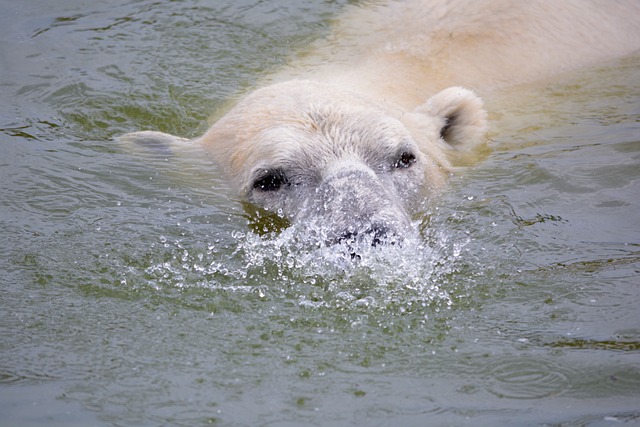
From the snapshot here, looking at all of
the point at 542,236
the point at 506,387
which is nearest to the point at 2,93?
the point at 542,236

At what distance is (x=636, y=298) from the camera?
416cm

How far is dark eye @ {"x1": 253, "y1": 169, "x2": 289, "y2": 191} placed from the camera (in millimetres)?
5262

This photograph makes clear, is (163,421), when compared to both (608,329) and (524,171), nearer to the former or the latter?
(608,329)

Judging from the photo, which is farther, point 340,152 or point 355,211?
point 340,152

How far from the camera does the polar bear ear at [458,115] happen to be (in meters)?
5.98

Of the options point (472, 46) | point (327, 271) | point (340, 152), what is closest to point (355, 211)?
point (327, 271)

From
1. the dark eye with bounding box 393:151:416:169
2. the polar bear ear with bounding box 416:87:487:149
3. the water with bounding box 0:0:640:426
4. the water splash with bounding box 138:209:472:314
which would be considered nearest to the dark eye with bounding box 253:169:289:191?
the water with bounding box 0:0:640:426

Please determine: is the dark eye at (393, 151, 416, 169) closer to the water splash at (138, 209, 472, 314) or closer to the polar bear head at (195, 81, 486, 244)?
the polar bear head at (195, 81, 486, 244)

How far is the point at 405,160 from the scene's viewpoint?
17.6 feet

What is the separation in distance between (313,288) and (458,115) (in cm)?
221

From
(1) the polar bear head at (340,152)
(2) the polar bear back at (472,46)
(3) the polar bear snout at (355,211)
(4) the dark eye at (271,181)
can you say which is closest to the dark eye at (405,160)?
(1) the polar bear head at (340,152)

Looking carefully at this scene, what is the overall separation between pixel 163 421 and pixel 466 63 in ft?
15.3

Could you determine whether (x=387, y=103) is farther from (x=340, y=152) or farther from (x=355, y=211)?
(x=355, y=211)

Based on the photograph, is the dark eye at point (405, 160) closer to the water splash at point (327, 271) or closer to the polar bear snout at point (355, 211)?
the polar bear snout at point (355, 211)
